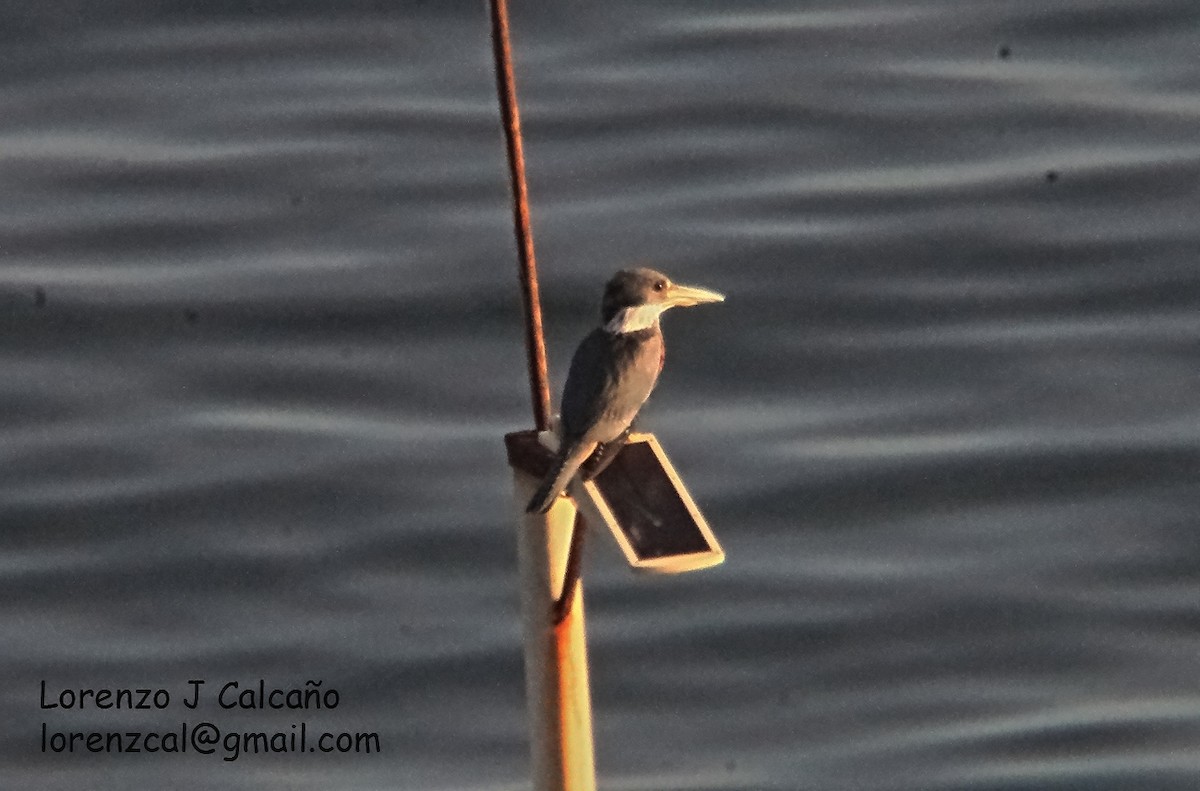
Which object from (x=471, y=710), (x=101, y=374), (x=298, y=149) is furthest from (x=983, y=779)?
(x=298, y=149)

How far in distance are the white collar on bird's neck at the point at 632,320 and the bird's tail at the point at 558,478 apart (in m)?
1.23

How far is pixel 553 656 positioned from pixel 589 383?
119 centimetres

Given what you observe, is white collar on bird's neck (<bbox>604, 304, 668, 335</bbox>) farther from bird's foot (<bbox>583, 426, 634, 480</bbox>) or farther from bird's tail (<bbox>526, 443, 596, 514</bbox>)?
bird's tail (<bbox>526, 443, 596, 514</bbox>)

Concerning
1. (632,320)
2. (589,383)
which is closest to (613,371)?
(589,383)

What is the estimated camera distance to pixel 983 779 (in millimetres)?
11859

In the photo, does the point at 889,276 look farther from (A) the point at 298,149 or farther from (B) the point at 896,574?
(A) the point at 298,149

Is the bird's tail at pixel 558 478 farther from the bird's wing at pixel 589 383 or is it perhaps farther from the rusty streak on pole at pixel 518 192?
the bird's wing at pixel 589 383

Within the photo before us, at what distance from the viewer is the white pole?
24.1ft

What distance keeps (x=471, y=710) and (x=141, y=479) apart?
2432mm

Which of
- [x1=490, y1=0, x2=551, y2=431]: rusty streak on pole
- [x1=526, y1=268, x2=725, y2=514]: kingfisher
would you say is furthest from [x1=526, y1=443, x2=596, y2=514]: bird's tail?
[x1=490, y1=0, x2=551, y2=431]: rusty streak on pole

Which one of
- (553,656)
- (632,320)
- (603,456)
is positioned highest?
(632,320)

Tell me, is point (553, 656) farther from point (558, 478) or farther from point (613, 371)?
point (613, 371)

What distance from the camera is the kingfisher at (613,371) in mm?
7414

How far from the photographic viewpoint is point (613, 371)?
8336 millimetres
